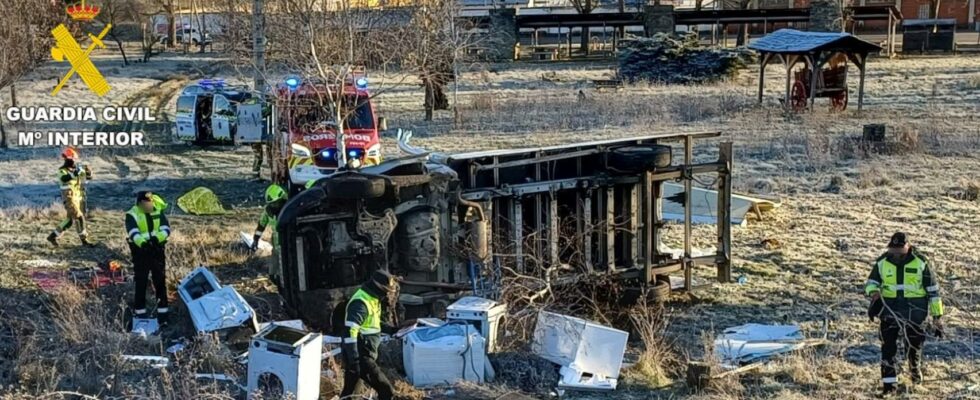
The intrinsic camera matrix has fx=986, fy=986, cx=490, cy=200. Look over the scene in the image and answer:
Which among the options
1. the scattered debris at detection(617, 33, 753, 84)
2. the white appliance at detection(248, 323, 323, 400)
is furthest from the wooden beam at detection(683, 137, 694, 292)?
the scattered debris at detection(617, 33, 753, 84)

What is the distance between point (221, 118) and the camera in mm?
23094

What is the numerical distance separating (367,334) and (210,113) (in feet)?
57.4

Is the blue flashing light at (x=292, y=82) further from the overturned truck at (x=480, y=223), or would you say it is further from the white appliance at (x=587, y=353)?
the white appliance at (x=587, y=353)

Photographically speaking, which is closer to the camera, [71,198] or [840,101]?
[71,198]

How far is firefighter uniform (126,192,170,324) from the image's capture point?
10031mm

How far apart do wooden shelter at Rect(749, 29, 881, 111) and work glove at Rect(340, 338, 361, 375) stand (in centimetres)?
2051

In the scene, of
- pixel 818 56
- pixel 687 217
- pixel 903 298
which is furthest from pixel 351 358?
pixel 818 56

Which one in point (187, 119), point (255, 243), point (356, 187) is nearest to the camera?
point (356, 187)

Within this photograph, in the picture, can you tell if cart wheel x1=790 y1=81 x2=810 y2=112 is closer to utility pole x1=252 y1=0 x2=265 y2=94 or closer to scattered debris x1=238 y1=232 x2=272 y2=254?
utility pole x1=252 y1=0 x2=265 y2=94

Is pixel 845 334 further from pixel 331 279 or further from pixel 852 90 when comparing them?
pixel 852 90

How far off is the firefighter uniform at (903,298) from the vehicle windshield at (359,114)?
33.6 ft

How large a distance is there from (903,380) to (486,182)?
4.14 metres

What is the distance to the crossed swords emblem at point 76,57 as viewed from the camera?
89.6 feet

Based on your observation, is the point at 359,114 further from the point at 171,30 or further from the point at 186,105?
the point at 171,30
